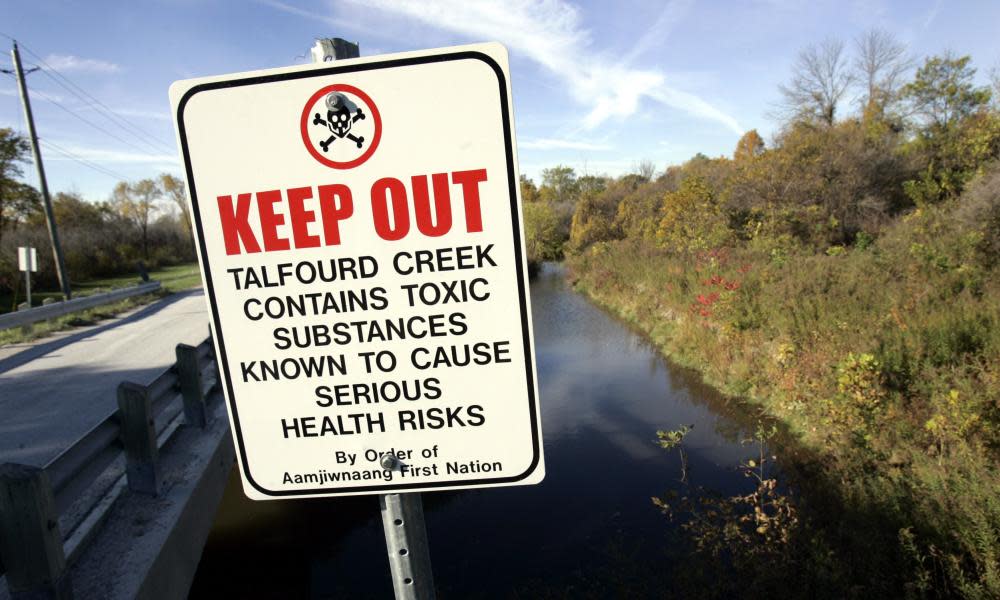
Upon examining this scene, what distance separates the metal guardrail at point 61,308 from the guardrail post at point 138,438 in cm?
1245

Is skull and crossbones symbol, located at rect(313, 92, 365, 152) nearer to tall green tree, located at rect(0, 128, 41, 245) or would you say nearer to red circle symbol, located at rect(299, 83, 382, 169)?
red circle symbol, located at rect(299, 83, 382, 169)

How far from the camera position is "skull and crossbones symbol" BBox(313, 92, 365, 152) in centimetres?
108

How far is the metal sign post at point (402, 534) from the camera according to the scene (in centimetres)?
110

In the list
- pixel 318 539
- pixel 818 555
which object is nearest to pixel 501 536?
pixel 318 539

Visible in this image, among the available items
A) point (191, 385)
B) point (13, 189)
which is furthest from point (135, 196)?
point (191, 385)

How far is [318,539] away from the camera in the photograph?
5.82 metres

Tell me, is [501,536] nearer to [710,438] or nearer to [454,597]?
[454,597]

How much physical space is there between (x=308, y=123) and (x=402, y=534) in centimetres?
94

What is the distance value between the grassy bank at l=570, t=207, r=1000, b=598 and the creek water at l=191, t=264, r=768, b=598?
1199mm

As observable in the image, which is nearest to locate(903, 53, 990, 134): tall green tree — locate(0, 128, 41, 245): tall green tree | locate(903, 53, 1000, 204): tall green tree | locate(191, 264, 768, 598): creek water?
locate(903, 53, 1000, 204): tall green tree

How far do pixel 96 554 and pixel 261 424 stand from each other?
3048 millimetres

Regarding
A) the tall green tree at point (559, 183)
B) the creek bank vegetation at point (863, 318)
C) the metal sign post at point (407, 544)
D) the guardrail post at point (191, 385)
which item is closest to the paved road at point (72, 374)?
the guardrail post at point (191, 385)

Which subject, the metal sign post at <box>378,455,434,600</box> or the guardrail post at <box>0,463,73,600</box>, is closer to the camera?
the metal sign post at <box>378,455,434,600</box>

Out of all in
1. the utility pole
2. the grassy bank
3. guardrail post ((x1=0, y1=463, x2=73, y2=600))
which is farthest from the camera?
the utility pole
